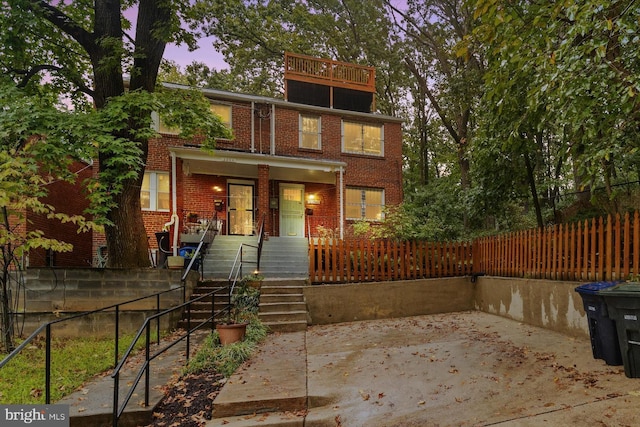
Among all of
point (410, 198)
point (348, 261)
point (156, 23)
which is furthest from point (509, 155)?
point (410, 198)

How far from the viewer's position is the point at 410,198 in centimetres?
2208

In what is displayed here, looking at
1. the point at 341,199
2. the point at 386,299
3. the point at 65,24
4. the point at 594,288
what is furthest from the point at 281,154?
the point at 594,288

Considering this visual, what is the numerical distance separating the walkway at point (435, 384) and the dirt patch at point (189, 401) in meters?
0.21

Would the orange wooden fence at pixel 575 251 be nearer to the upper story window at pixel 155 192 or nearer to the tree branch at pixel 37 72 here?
the tree branch at pixel 37 72

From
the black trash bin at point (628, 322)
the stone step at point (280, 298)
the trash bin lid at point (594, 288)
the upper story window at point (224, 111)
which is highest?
the upper story window at point (224, 111)

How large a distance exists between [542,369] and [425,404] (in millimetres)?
1790

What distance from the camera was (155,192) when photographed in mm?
14117

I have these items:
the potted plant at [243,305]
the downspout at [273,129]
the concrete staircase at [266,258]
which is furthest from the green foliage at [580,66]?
the downspout at [273,129]

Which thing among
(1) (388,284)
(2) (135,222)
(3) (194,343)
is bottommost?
(3) (194,343)

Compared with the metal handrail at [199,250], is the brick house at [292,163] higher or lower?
higher

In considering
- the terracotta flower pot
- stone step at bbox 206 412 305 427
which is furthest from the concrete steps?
the terracotta flower pot

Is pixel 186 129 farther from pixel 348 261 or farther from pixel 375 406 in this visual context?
pixel 375 406

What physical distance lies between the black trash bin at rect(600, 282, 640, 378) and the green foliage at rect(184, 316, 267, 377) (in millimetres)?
4704

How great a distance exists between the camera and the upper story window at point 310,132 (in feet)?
53.7
